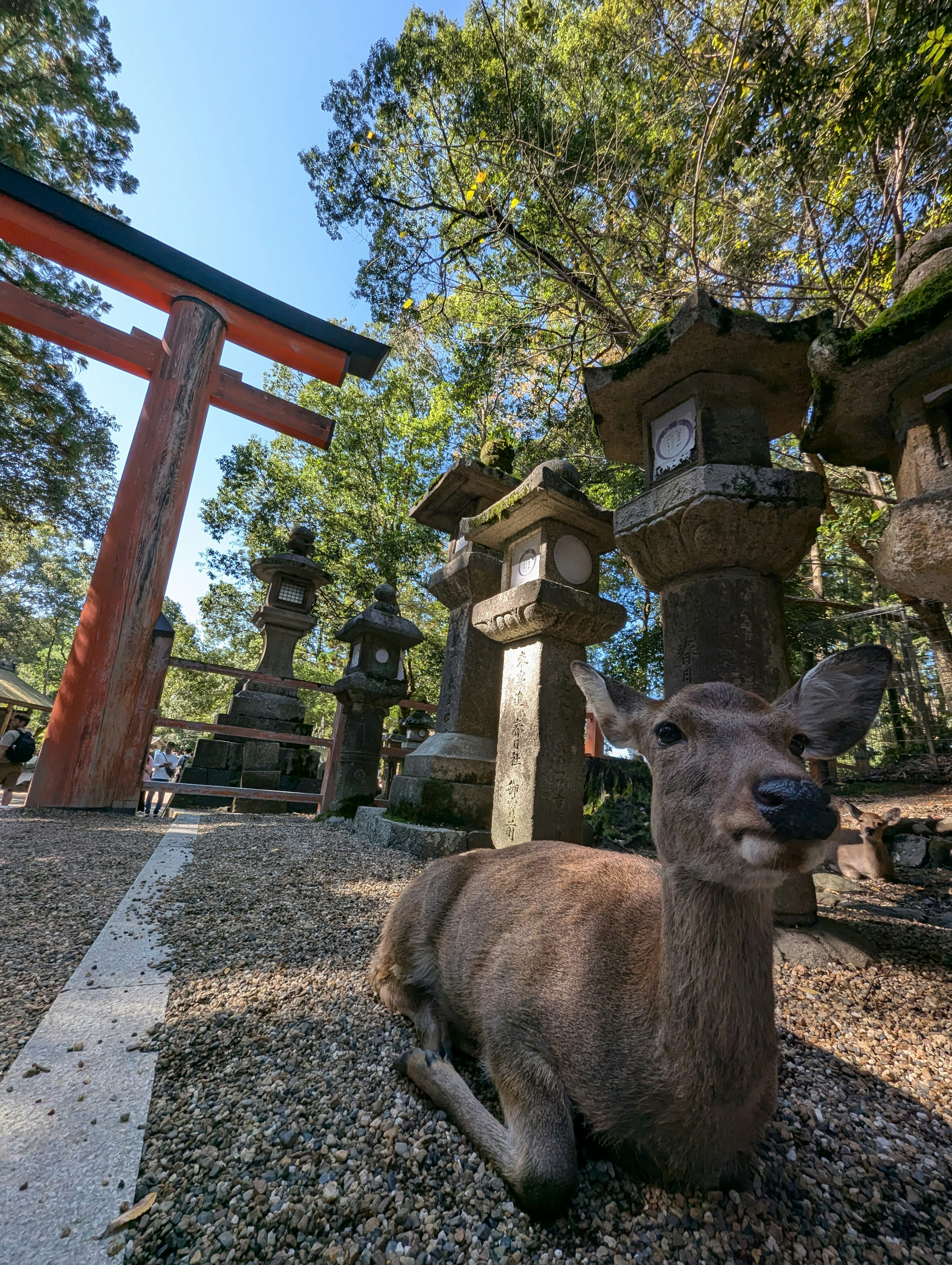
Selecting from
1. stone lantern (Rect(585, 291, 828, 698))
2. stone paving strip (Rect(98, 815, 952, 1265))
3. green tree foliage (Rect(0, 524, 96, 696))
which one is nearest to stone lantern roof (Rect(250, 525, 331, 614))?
stone lantern (Rect(585, 291, 828, 698))

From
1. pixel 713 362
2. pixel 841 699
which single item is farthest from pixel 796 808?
pixel 713 362

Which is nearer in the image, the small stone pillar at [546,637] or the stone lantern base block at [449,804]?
the small stone pillar at [546,637]

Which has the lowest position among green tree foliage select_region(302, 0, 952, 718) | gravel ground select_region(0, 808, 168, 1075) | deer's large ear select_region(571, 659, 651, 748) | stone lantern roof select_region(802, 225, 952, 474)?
gravel ground select_region(0, 808, 168, 1075)

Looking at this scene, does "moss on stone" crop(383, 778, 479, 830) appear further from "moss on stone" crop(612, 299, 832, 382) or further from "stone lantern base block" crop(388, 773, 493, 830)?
"moss on stone" crop(612, 299, 832, 382)

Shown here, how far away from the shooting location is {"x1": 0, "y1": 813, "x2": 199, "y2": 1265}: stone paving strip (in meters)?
0.98

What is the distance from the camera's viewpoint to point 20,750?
7.28m

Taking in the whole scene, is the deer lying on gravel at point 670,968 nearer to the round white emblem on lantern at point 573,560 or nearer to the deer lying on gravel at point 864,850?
the round white emblem on lantern at point 573,560

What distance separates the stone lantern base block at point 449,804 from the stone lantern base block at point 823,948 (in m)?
2.30

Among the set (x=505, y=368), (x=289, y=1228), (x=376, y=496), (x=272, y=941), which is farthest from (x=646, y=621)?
(x=289, y=1228)

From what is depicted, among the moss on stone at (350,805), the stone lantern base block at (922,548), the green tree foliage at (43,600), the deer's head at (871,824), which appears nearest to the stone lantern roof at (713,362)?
the stone lantern base block at (922,548)

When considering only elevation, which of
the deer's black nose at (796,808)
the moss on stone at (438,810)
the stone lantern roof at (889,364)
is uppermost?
the stone lantern roof at (889,364)

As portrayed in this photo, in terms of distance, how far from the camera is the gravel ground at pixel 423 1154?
1045 mm

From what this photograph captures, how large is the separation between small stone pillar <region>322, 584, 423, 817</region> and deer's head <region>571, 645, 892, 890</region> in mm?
5363

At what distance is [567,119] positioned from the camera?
6.23 metres
